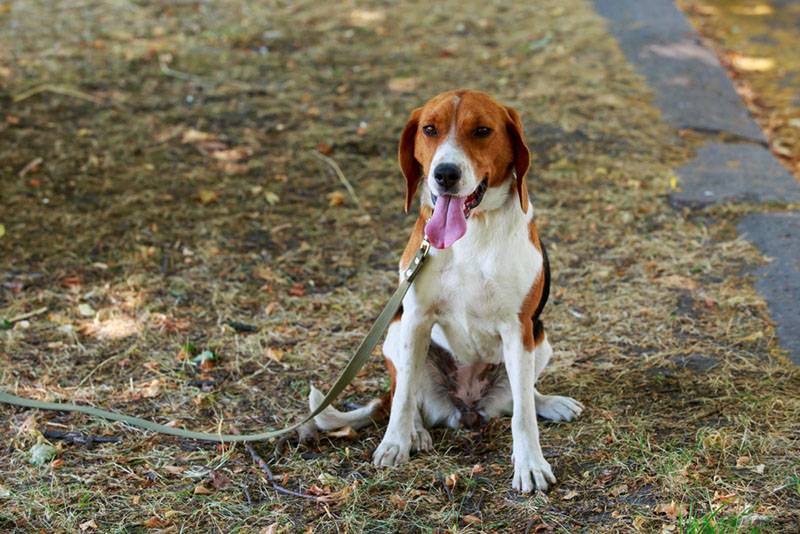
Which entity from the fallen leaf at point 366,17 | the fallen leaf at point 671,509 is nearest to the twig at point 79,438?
the fallen leaf at point 671,509

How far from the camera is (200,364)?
463cm

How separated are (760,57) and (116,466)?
8.16 meters

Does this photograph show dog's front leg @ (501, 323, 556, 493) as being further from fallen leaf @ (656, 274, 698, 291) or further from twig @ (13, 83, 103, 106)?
twig @ (13, 83, 103, 106)

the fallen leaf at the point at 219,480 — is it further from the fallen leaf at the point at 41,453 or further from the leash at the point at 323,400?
the fallen leaf at the point at 41,453

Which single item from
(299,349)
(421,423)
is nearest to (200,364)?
(299,349)

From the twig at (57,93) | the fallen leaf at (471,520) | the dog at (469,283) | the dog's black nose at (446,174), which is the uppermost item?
the dog's black nose at (446,174)

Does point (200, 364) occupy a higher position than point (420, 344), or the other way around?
point (420, 344)

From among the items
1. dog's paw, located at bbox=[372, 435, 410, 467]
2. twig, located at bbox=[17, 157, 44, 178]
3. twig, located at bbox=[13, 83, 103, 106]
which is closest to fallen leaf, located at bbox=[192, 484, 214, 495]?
dog's paw, located at bbox=[372, 435, 410, 467]

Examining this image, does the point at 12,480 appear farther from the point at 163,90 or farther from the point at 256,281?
the point at 163,90

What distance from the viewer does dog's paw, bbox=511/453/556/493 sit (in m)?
3.54

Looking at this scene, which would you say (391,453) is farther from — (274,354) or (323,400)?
(274,354)

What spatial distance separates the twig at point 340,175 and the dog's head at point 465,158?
3.04 m

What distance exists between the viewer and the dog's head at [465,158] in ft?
10.8

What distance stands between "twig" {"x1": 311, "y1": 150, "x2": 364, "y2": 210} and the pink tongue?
3131 mm
